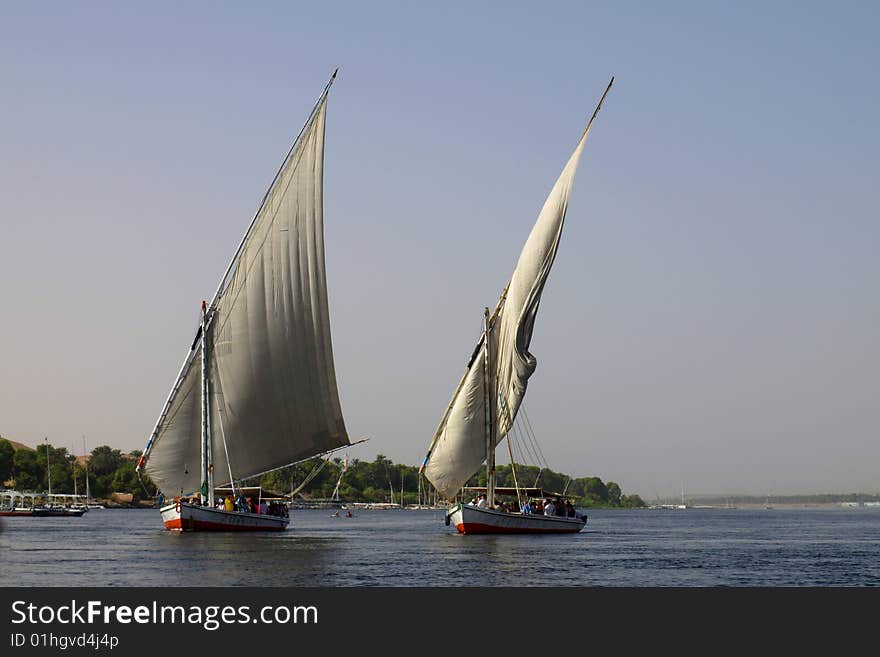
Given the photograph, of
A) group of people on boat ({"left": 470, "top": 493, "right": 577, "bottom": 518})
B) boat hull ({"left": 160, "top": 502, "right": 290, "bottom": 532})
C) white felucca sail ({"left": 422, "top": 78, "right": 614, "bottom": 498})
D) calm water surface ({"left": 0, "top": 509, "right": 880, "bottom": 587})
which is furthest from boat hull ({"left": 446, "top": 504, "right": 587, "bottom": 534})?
boat hull ({"left": 160, "top": 502, "right": 290, "bottom": 532})

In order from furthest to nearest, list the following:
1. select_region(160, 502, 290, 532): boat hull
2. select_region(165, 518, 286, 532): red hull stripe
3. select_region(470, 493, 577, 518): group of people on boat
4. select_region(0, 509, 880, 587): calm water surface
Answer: select_region(470, 493, 577, 518): group of people on boat
select_region(165, 518, 286, 532): red hull stripe
select_region(160, 502, 290, 532): boat hull
select_region(0, 509, 880, 587): calm water surface

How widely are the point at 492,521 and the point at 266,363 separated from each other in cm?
1853

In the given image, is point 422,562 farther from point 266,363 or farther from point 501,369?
point 501,369

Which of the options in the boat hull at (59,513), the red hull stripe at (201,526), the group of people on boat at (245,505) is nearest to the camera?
the red hull stripe at (201,526)

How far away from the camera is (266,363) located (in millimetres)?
72938

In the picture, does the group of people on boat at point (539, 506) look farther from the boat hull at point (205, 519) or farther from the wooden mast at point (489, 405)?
the boat hull at point (205, 519)

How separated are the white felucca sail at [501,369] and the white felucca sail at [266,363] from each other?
26.9 feet

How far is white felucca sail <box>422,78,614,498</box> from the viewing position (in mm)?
79188

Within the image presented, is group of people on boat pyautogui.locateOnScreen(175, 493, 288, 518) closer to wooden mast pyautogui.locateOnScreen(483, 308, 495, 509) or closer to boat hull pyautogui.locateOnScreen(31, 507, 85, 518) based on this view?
wooden mast pyautogui.locateOnScreen(483, 308, 495, 509)

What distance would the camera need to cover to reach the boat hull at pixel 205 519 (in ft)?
250

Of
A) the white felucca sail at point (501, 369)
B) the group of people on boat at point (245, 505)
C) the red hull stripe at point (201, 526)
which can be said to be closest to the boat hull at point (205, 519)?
the red hull stripe at point (201, 526)

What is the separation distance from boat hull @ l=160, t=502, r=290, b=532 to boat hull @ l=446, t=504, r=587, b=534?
1351 cm
